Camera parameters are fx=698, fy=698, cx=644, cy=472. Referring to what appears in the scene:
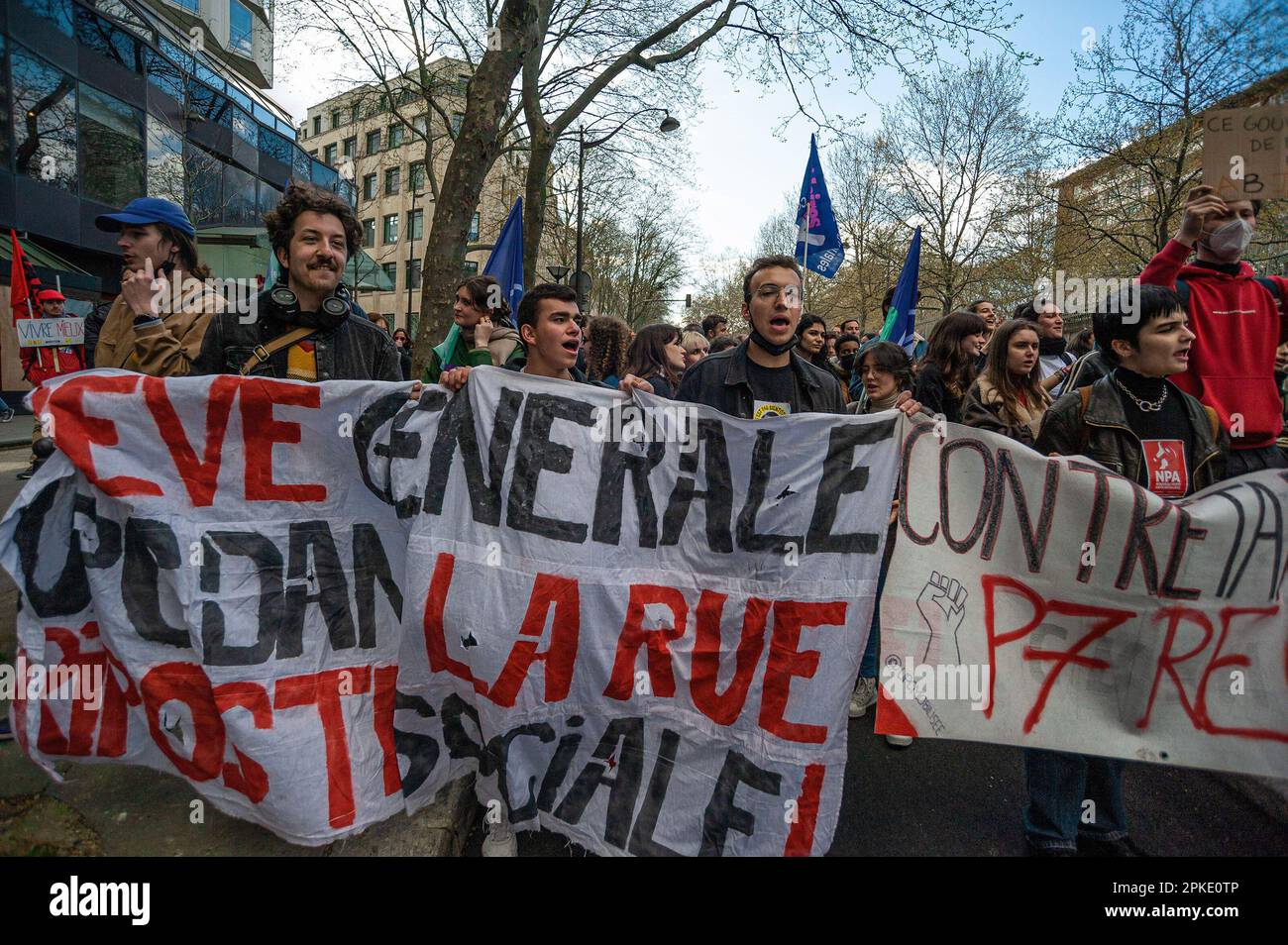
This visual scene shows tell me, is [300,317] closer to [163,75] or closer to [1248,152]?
[1248,152]

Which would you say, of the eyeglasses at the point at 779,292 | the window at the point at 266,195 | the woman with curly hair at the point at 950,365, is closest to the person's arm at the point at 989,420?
the woman with curly hair at the point at 950,365

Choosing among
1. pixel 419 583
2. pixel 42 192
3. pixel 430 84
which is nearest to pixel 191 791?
pixel 419 583

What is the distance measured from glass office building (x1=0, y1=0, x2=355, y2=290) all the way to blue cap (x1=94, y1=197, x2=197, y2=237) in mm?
12368

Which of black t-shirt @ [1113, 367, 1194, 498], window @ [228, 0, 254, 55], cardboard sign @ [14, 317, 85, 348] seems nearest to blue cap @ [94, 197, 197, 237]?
black t-shirt @ [1113, 367, 1194, 498]

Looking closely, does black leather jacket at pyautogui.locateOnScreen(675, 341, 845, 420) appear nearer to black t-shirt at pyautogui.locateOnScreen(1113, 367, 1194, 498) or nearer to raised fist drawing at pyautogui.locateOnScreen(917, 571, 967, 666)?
raised fist drawing at pyautogui.locateOnScreen(917, 571, 967, 666)

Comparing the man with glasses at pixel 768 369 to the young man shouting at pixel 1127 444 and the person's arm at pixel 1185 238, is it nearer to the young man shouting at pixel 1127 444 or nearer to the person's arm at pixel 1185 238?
the young man shouting at pixel 1127 444

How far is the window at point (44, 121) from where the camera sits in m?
15.2

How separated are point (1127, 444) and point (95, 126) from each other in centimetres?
2350

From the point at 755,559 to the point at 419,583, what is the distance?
1.17 metres

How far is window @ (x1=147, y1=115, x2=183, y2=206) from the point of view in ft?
61.0

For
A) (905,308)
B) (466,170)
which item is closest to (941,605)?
(905,308)

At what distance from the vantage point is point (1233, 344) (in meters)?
3.04

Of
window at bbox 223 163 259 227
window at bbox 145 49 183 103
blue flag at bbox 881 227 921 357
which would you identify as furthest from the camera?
window at bbox 223 163 259 227
